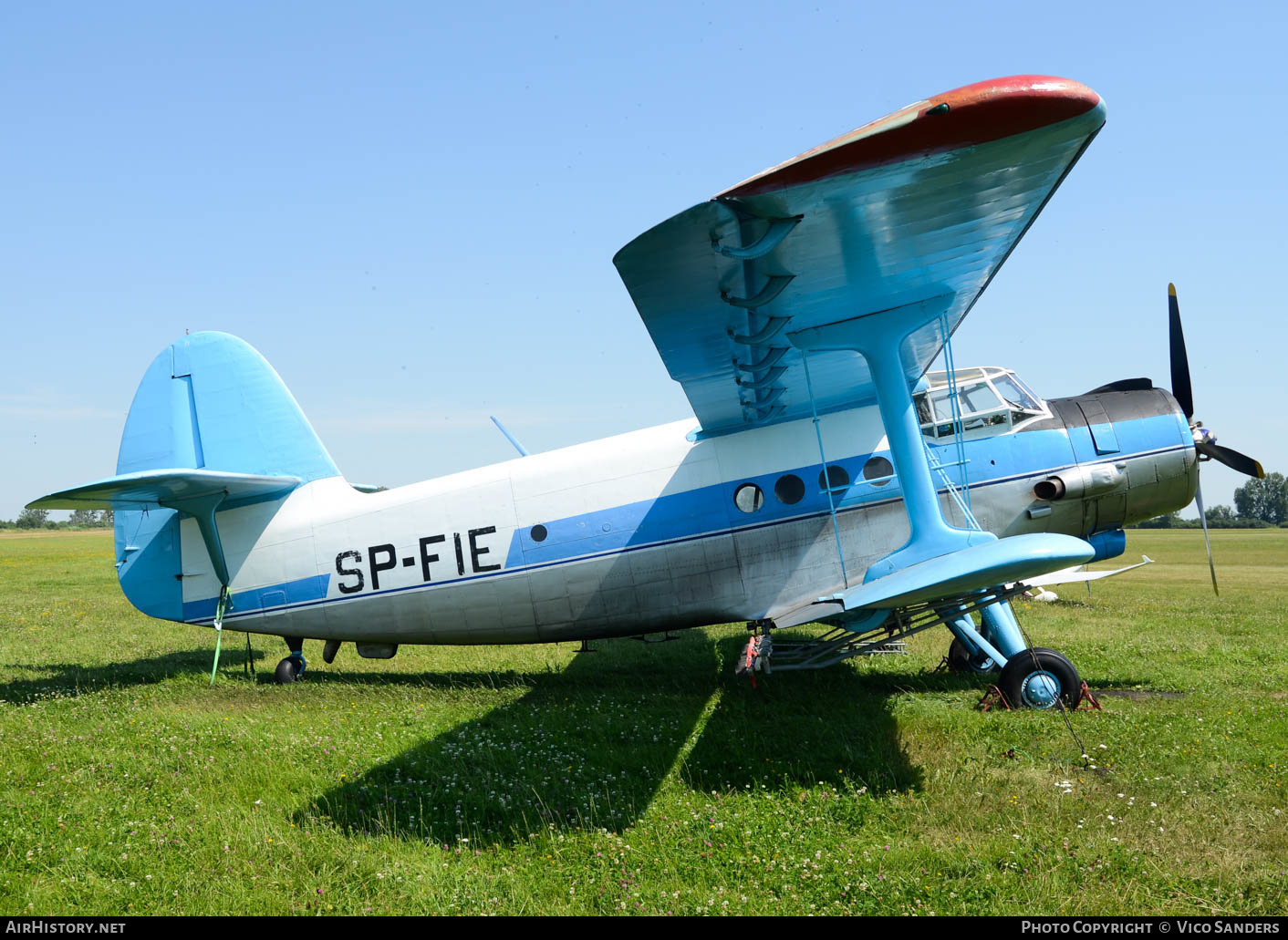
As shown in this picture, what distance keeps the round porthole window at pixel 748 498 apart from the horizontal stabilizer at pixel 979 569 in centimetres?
240

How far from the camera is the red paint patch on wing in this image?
3893 millimetres

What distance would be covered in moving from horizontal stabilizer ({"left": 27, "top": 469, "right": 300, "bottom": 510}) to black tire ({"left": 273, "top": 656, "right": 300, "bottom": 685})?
7.38 feet

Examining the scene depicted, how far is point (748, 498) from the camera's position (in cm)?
816

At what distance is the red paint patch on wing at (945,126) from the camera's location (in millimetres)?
3893

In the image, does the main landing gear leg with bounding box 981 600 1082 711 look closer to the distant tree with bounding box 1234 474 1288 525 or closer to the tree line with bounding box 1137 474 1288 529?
the tree line with bounding box 1137 474 1288 529

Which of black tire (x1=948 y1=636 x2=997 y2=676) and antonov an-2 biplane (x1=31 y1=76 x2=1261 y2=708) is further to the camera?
black tire (x1=948 y1=636 x2=997 y2=676)

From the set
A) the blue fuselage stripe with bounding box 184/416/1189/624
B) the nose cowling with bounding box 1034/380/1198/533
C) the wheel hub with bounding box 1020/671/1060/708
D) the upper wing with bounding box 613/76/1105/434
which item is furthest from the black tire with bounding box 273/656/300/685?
the nose cowling with bounding box 1034/380/1198/533

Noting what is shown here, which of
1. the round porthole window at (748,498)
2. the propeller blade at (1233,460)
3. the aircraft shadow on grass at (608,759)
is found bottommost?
the aircraft shadow on grass at (608,759)

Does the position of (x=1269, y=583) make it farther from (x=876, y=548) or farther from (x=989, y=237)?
(x=989, y=237)

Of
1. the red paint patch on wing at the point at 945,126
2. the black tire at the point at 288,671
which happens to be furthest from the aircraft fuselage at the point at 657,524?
the red paint patch on wing at the point at 945,126

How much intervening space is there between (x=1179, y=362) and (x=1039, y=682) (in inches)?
161

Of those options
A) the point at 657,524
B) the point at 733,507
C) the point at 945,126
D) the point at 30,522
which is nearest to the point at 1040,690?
the point at 733,507

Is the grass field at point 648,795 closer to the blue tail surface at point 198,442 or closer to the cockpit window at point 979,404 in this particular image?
the blue tail surface at point 198,442

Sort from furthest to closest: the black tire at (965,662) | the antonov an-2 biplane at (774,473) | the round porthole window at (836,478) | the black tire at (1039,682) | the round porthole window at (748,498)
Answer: the black tire at (965,662), the round porthole window at (748,498), the round porthole window at (836,478), the black tire at (1039,682), the antonov an-2 biplane at (774,473)
